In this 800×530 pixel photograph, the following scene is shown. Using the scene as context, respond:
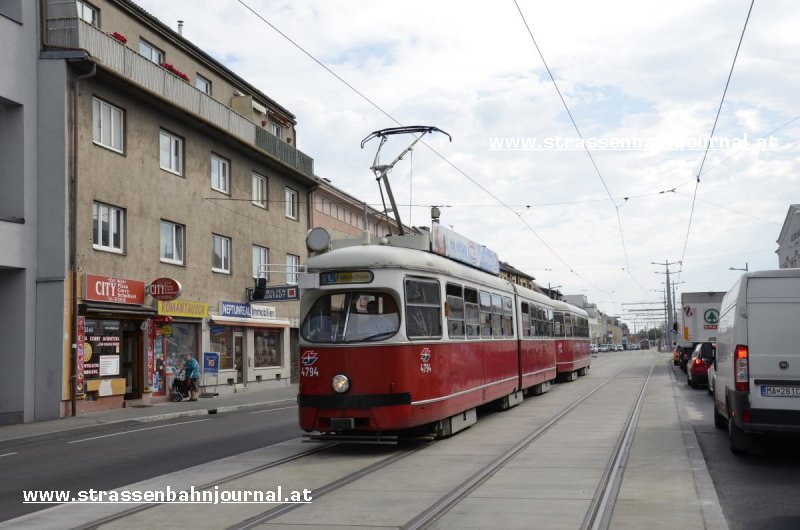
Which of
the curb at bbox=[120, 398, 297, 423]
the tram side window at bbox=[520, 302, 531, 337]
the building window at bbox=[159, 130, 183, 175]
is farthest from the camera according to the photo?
the building window at bbox=[159, 130, 183, 175]

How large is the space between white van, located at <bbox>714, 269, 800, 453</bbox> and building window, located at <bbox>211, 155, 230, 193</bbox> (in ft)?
70.5

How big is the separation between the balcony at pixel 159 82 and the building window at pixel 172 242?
12.0 feet

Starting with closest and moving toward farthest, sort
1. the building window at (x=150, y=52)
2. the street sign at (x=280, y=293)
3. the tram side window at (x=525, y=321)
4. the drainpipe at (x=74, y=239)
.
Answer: the tram side window at (x=525, y=321), the drainpipe at (x=74, y=239), the building window at (x=150, y=52), the street sign at (x=280, y=293)

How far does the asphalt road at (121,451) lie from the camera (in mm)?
9945

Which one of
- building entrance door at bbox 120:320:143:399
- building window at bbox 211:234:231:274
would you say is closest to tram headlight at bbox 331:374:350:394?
building entrance door at bbox 120:320:143:399

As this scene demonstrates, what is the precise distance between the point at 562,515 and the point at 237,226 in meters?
23.9

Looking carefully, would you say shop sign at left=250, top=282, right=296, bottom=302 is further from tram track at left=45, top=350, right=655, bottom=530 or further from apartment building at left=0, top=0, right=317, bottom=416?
tram track at left=45, top=350, right=655, bottom=530

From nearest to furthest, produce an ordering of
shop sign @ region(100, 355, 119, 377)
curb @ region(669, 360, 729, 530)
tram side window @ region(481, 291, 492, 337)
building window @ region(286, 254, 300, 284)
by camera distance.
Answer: curb @ region(669, 360, 729, 530), tram side window @ region(481, 291, 492, 337), shop sign @ region(100, 355, 119, 377), building window @ region(286, 254, 300, 284)

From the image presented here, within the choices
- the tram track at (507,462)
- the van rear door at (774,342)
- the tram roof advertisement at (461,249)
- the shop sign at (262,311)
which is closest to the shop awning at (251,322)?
the shop sign at (262,311)

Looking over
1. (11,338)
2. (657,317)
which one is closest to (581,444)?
(11,338)

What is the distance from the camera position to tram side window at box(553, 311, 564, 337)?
26.9 meters

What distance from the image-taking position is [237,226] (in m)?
29.9

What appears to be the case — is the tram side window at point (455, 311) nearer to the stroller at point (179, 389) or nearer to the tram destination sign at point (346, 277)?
the tram destination sign at point (346, 277)

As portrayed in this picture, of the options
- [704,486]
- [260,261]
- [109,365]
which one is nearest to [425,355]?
[704,486]
